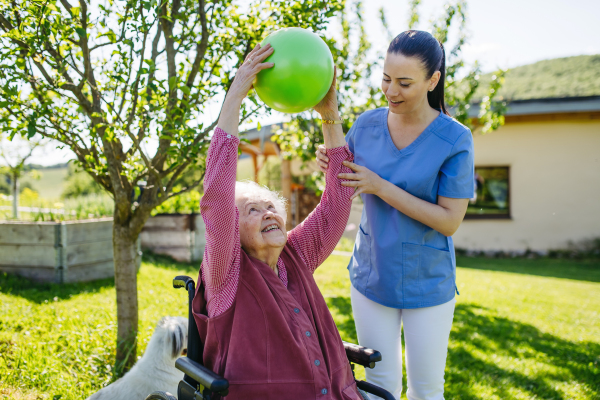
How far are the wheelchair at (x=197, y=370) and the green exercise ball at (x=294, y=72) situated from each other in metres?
0.85

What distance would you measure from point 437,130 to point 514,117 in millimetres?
10307

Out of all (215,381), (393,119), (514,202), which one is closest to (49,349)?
(215,381)

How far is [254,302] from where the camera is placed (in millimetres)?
1637

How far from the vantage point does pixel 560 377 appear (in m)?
3.32

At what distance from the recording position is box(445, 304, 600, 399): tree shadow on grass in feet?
10.1

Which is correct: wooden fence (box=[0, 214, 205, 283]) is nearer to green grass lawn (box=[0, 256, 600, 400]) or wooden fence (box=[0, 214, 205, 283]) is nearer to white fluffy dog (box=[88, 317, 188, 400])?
green grass lawn (box=[0, 256, 600, 400])

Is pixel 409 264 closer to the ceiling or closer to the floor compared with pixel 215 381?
closer to the ceiling

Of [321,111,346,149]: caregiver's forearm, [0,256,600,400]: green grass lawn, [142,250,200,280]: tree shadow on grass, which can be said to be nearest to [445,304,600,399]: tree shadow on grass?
[0,256,600,400]: green grass lawn

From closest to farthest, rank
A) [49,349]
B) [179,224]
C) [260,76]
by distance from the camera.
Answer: [260,76] → [49,349] → [179,224]

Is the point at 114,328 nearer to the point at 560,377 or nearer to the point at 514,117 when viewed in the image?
the point at 560,377

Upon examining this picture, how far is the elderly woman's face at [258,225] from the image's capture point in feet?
5.86

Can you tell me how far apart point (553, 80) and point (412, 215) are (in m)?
13.3

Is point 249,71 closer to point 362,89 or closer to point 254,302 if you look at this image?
point 254,302

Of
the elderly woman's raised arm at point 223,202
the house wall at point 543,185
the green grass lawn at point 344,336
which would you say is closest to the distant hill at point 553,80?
the house wall at point 543,185
